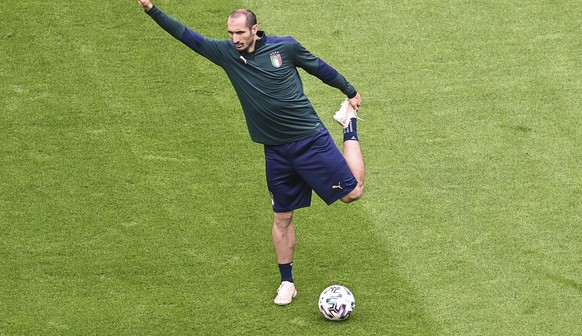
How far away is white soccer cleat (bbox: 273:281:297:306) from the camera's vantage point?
11312mm

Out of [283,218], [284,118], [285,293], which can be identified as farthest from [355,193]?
[285,293]

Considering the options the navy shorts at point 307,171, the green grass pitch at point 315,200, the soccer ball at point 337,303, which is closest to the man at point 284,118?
the navy shorts at point 307,171

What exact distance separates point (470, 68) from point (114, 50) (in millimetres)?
4316

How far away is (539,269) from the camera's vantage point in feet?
38.1

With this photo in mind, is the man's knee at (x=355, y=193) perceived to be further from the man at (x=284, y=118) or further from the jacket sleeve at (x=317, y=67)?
the jacket sleeve at (x=317, y=67)

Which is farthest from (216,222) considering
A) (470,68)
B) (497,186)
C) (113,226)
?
(470,68)

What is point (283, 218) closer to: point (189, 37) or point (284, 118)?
point (284, 118)

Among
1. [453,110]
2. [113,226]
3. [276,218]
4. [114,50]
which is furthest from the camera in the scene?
[114,50]

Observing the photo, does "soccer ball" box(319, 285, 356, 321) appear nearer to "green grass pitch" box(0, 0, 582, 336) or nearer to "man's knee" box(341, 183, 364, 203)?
"green grass pitch" box(0, 0, 582, 336)

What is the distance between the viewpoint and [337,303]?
10883mm

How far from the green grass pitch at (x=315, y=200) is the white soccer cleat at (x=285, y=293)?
102mm

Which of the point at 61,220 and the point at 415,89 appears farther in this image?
the point at 415,89

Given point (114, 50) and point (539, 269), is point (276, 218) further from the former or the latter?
point (114, 50)

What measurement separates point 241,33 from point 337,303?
2477mm
